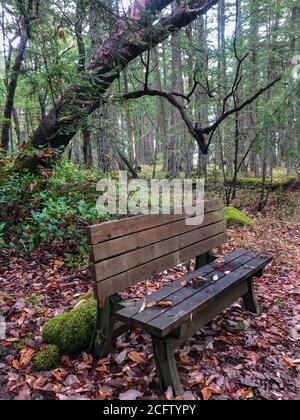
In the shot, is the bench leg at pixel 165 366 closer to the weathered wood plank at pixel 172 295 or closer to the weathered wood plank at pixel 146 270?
the weathered wood plank at pixel 172 295

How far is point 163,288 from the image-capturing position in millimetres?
2969

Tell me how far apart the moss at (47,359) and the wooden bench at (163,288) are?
313 millimetres

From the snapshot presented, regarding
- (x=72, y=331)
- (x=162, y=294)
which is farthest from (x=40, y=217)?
(x=162, y=294)

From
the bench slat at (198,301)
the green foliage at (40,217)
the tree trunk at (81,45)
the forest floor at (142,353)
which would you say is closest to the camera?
the bench slat at (198,301)

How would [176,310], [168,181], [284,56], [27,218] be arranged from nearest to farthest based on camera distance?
[176,310]
[27,218]
[284,56]
[168,181]

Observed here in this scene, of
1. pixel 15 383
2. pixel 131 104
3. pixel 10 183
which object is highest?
pixel 131 104

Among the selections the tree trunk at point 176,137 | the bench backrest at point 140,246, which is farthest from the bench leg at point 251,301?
the tree trunk at point 176,137

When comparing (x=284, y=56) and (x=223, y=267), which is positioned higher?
(x=284, y=56)

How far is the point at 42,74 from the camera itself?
16.9ft

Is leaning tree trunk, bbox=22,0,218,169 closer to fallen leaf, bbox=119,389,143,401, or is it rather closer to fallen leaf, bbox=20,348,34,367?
fallen leaf, bbox=20,348,34,367

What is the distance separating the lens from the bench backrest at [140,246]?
2.53 meters

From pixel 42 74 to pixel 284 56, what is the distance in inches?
291
